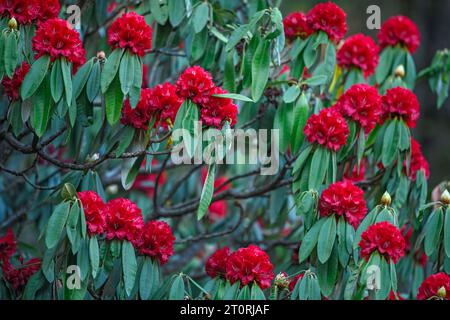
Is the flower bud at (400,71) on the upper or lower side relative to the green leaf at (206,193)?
upper

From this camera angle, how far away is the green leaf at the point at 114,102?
2.28 metres

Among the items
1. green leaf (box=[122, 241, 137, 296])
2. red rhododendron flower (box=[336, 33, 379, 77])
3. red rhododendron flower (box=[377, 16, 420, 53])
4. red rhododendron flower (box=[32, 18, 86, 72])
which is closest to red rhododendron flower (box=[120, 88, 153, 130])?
red rhododendron flower (box=[32, 18, 86, 72])

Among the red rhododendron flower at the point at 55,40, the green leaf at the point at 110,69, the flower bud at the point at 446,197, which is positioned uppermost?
the red rhododendron flower at the point at 55,40

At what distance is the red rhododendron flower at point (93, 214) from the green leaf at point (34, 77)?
321 millimetres

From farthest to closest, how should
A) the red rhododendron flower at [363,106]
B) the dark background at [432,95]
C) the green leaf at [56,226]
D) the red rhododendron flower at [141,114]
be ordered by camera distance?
the dark background at [432,95]
the red rhododendron flower at [363,106]
the red rhododendron flower at [141,114]
the green leaf at [56,226]

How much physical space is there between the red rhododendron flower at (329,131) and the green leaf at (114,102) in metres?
0.57

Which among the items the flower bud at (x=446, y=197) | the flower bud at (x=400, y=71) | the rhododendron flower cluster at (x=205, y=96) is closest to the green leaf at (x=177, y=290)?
the rhododendron flower cluster at (x=205, y=96)

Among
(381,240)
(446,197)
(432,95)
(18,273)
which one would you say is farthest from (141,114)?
(432,95)

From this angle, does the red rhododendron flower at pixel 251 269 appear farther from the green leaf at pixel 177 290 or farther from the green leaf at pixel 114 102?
the green leaf at pixel 114 102

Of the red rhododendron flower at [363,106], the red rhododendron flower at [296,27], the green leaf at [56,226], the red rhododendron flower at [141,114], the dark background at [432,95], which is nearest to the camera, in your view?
the green leaf at [56,226]

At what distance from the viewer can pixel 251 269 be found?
7.32 feet

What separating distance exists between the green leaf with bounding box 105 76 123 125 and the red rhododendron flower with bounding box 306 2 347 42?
31.3 inches

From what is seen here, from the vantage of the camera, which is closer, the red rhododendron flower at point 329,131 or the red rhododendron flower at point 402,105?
the red rhododendron flower at point 329,131

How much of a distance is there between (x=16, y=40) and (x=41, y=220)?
1123mm
